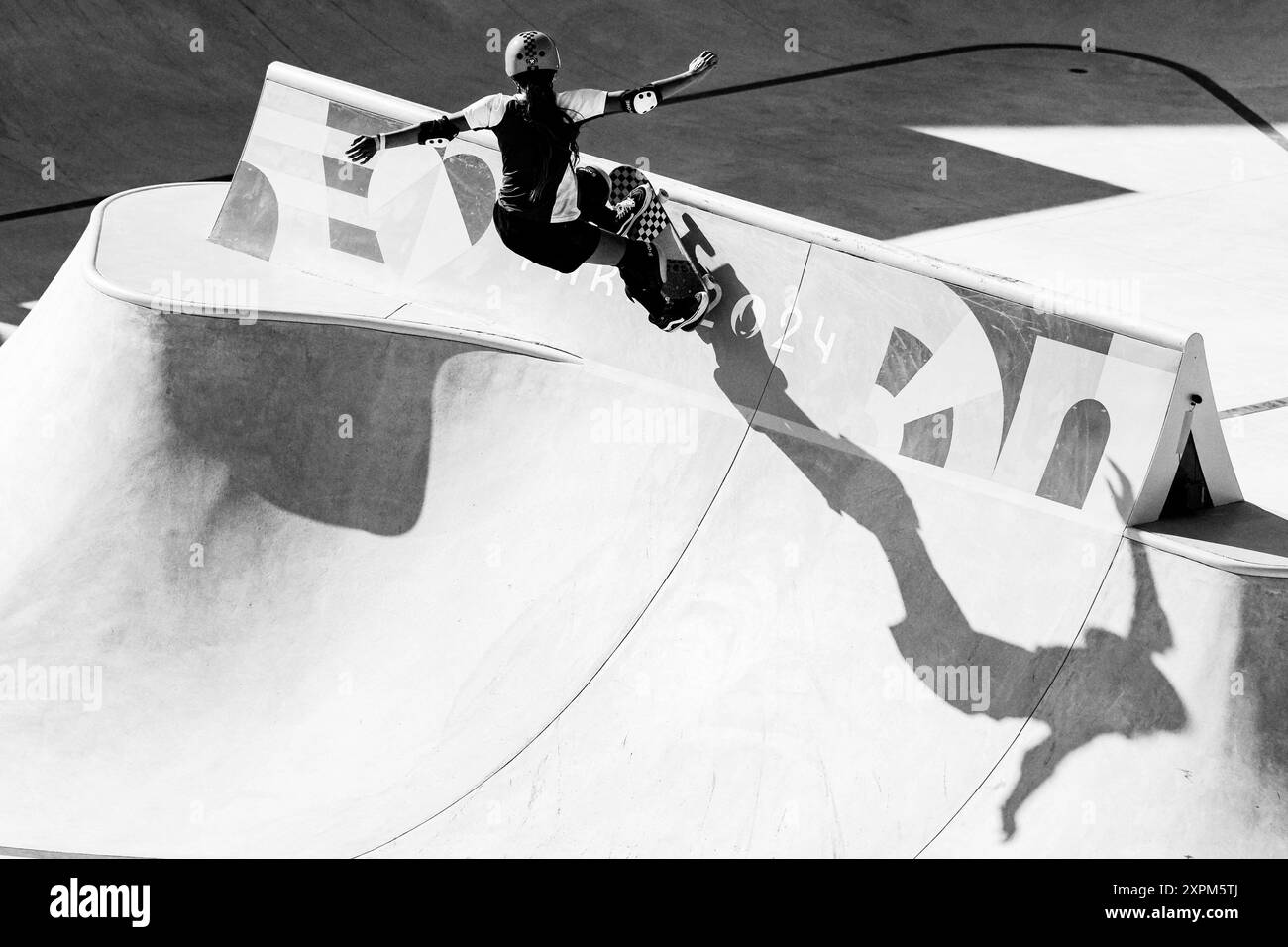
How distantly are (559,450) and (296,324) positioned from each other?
1.74m

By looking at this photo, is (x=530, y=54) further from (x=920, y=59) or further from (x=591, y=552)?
(x=920, y=59)

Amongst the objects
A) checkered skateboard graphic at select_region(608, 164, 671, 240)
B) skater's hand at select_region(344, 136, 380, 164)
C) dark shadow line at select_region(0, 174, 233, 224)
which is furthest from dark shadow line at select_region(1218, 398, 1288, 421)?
dark shadow line at select_region(0, 174, 233, 224)

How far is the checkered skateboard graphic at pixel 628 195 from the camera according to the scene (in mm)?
6484

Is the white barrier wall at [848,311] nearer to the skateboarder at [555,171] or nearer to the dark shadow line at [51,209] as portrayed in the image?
the skateboarder at [555,171]

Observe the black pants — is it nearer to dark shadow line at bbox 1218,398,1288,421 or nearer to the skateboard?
the skateboard

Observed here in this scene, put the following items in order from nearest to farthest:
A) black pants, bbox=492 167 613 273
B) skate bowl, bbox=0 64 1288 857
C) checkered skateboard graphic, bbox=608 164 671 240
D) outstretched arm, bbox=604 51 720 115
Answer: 1. skate bowl, bbox=0 64 1288 857
2. outstretched arm, bbox=604 51 720 115
3. black pants, bbox=492 167 613 273
4. checkered skateboard graphic, bbox=608 164 671 240

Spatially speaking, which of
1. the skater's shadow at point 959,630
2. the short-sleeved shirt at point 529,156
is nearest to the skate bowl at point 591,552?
the skater's shadow at point 959,630

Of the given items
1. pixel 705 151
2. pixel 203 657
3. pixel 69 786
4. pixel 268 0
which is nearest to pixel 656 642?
pixel 203 657

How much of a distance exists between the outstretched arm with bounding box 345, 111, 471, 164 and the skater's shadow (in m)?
1.40

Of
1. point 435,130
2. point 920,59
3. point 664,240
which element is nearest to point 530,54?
point 435,130

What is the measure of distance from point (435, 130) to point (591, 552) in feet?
7.55

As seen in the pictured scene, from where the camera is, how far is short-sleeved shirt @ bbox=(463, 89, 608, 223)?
6.04 m

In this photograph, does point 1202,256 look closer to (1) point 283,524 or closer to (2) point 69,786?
(1) point 283,524

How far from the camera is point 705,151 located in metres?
13.1
